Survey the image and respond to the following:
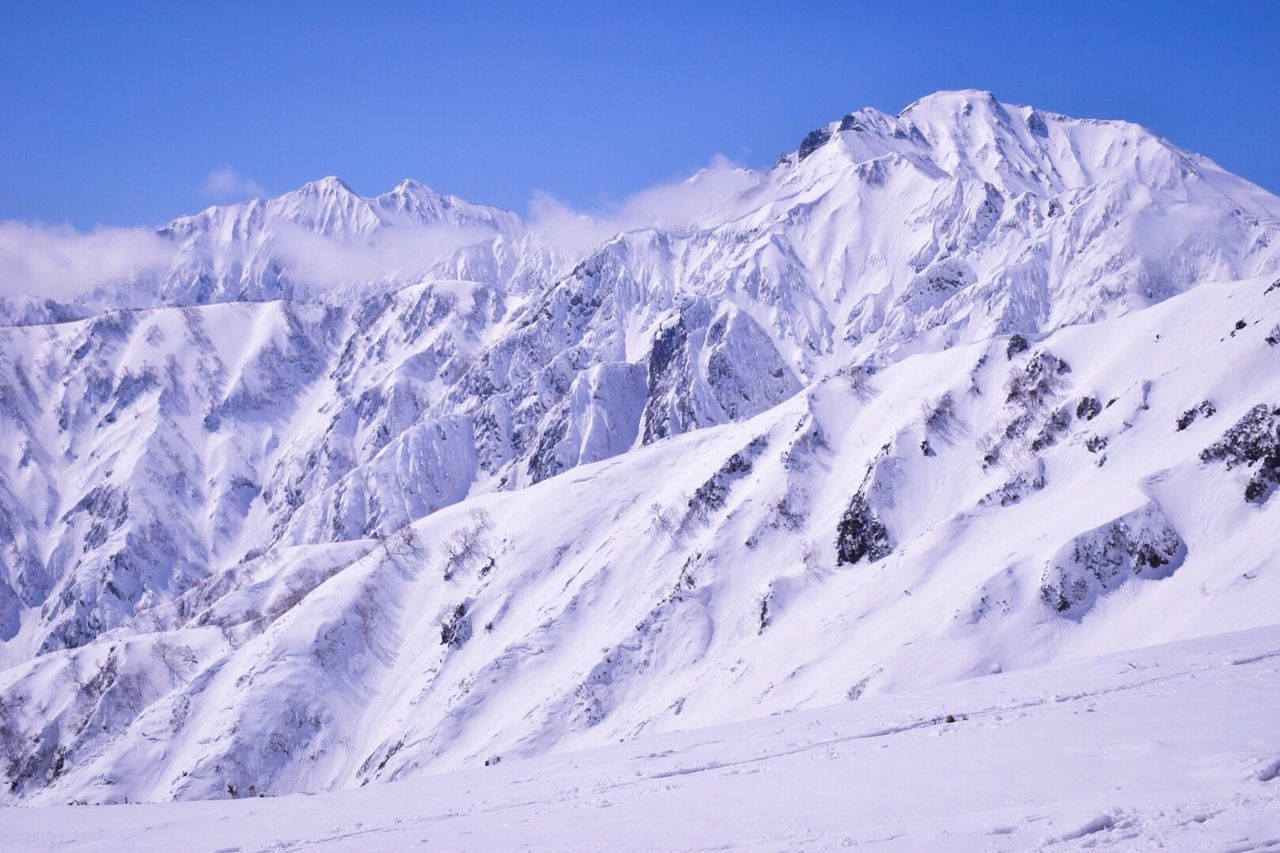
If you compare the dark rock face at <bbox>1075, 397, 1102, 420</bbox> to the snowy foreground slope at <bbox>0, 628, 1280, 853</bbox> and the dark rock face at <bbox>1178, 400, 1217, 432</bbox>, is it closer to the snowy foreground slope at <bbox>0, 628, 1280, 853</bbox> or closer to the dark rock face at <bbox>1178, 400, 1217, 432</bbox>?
the dark rock face at <bbox>1178, 400, 1217, 432</bbox>

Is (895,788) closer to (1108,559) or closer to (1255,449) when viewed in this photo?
(1108,559)

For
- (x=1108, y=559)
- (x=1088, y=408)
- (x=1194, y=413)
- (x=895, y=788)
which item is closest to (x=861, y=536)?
(x=1088, y=408)

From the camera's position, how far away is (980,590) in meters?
54.3

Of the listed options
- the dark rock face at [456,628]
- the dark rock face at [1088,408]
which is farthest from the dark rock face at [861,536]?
the dark rock face at [456,628]

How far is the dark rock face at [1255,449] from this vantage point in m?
49.6

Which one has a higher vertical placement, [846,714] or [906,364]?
[906,364]

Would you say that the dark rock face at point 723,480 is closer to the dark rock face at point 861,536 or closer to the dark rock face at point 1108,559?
the dark rock face at point 861,536

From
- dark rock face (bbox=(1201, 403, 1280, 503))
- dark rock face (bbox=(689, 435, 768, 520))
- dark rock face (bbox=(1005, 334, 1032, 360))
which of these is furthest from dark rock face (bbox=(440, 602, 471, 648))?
dark rock face (bbox=(1201, 403, 1280, 503))

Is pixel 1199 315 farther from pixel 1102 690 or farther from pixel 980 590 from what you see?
pixel 1102 690

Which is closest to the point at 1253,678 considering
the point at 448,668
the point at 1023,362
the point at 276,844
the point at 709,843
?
the point at 709,843

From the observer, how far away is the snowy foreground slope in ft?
35.8

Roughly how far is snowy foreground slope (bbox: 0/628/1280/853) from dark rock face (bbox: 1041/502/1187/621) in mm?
28296

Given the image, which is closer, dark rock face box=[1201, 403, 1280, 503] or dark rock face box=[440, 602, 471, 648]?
dark rock face box=[1201, 403, 1280, 503]

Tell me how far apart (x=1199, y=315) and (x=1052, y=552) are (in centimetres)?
3422
